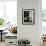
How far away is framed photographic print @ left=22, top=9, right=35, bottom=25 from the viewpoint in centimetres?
560

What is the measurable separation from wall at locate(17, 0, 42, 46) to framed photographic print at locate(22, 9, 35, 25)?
114 millimetres

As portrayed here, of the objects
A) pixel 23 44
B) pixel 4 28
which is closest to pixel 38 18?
pixel 23 44

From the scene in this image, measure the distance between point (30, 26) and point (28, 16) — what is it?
1.29ft

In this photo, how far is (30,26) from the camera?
5.61 m

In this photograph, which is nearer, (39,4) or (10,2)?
(39,4)

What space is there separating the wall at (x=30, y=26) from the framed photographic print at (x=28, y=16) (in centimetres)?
11

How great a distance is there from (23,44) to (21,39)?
1.18ft

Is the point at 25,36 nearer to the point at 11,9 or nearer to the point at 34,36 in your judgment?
the point at 34,36

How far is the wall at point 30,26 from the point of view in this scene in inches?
219

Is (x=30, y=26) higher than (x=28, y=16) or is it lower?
lower

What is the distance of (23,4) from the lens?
5570 millimetres

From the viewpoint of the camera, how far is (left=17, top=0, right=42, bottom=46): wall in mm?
5559

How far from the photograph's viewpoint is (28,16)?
18.6ft

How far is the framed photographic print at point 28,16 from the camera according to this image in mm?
5598
